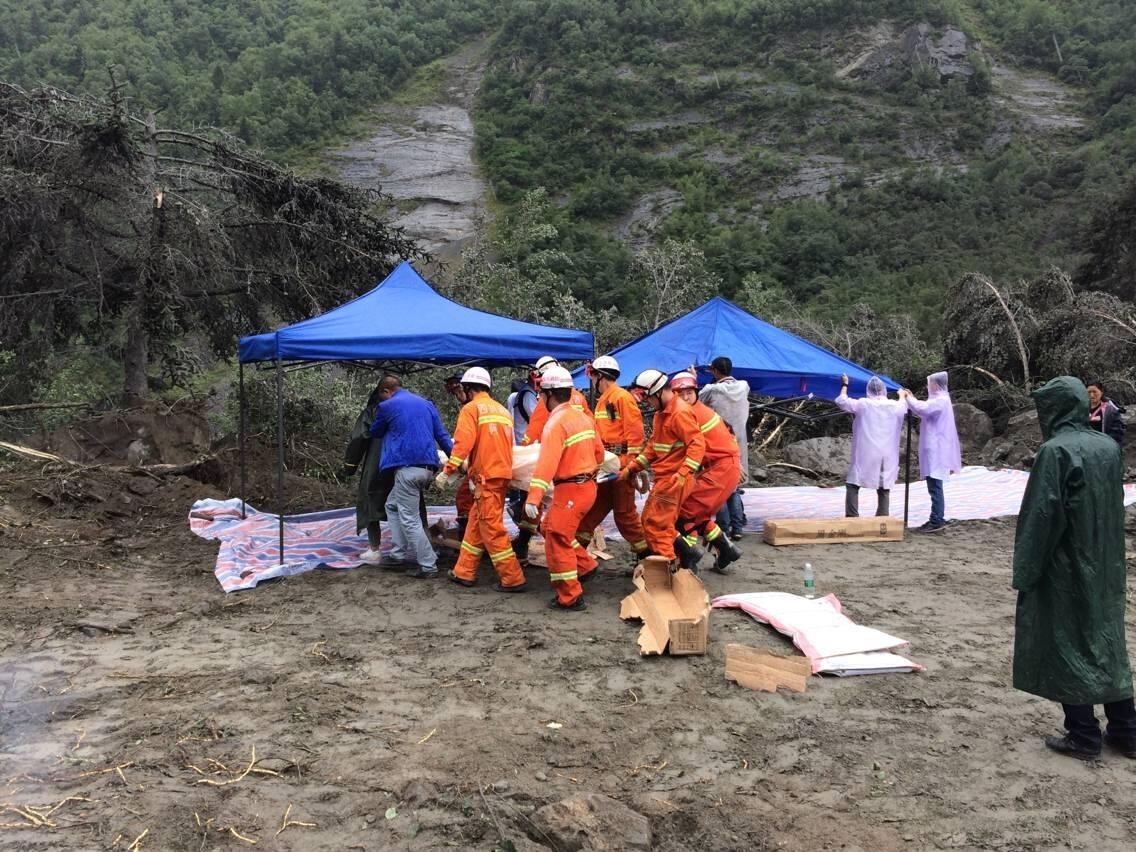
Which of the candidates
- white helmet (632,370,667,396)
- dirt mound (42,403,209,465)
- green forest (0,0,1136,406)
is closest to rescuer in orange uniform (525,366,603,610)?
white helmet (632,370,667,396)

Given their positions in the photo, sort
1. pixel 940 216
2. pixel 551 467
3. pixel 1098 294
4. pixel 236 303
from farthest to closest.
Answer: pixel 940 216 → pixel 1098 294 → pixel 236 303 → pixel 551 467

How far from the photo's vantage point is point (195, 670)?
16.7 feet

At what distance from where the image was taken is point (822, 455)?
1475 centimetres

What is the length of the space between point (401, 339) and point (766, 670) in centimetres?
412

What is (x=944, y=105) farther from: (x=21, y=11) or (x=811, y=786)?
(x=811, y=786)

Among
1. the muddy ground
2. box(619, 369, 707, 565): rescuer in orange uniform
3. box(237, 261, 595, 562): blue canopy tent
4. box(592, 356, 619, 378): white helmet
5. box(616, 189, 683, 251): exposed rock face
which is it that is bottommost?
the muddy ground

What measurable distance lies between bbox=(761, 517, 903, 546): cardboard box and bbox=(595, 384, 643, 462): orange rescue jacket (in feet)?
7.31

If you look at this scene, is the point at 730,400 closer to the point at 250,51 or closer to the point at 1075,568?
the point at 1075,568

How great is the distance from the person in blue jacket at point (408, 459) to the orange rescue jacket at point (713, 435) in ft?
6.77

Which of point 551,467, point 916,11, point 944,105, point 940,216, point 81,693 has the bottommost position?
point 81,693

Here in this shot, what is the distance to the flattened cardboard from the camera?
187 inches

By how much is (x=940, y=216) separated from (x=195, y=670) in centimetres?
5108

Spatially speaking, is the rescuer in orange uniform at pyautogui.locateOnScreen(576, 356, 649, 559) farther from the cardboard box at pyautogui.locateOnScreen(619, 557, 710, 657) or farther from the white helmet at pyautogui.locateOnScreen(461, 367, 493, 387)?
the white helmet at pyautogui.locateOnScreen(461, 367, 493, 387)

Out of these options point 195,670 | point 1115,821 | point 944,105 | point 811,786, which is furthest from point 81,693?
point 944,105
